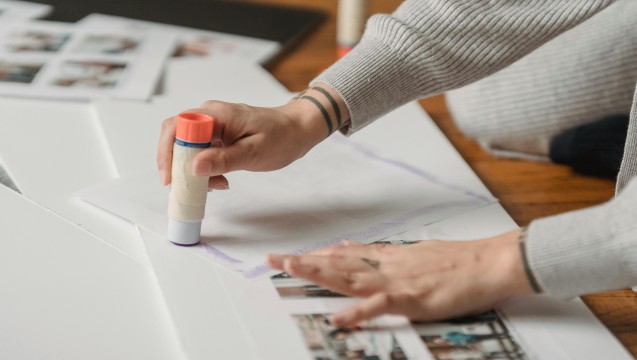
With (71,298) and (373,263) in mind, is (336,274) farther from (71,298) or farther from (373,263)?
(71,298)

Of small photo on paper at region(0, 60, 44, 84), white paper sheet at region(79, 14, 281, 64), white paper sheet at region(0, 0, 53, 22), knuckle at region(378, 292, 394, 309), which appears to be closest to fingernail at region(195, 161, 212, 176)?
knuckle at region(378, 292, 394, 309)

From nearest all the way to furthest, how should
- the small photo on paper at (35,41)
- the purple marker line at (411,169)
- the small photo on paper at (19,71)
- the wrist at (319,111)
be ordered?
1. the wrist at (319,111)
2. the purple marker line at (411,169)
3. the small photo on paper at (19,71)
4. the small photo on paper at (35,41)

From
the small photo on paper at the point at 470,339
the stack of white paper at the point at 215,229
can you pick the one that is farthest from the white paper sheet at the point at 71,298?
the small photo on paper at the point at 470,339

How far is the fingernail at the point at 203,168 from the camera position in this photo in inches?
32.8

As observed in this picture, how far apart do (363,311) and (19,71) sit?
2.73 ft

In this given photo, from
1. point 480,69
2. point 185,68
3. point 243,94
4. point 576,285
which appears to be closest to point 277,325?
point 576,285

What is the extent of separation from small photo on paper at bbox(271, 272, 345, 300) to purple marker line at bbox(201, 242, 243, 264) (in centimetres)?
5

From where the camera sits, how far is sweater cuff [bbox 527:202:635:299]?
760 mm

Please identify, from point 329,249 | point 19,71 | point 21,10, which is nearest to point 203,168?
point 329,249

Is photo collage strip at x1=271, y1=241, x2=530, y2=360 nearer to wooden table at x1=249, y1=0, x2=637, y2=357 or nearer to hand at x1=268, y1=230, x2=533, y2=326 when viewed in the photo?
hand at x1=268, y1=230, x2=533, y2=326

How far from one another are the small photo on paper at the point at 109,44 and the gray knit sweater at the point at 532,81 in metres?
0.56

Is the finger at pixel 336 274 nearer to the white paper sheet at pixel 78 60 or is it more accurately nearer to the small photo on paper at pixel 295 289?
the small photo on paper at pixel 295 289

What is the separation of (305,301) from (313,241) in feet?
0.41

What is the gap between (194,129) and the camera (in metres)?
0.82
